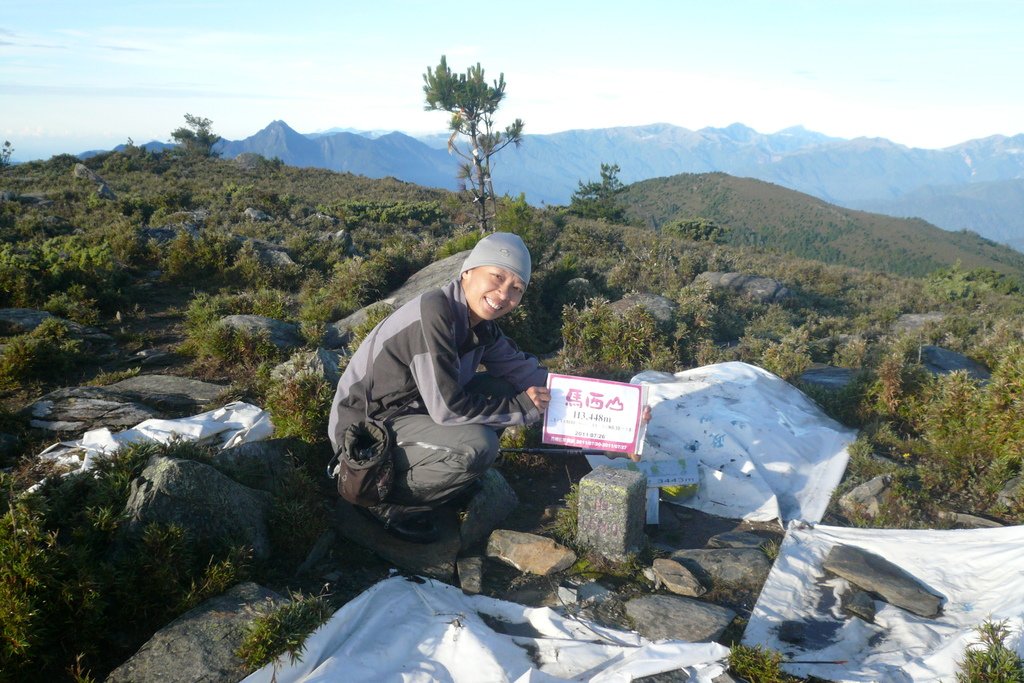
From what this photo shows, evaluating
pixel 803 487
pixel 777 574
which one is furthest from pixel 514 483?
pixel 803 487

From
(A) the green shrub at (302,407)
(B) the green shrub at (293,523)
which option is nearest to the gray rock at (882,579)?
(B) the green shrub at (293,523)

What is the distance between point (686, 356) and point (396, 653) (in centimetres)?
528

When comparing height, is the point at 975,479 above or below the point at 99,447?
below

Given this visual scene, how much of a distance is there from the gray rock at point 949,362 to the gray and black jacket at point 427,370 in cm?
592

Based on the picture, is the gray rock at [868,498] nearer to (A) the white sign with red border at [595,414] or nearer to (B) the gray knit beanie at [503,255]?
(A) the white sign with red border at [595,414]

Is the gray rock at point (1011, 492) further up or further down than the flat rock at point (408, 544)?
further up

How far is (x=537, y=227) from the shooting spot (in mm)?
10312

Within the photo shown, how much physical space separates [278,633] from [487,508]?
168 cm

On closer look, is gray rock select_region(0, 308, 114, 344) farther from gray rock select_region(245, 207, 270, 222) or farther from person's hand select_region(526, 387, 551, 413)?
gray rock select_region(245, 207, 270, 222)

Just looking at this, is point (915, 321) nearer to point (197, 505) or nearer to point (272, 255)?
point (272, 255)

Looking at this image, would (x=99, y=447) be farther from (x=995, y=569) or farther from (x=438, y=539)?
(x=995, y=569)

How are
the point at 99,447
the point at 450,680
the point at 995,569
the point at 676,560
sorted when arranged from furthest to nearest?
1. the point at 99,447
2. the point at 676,560
3. the point at 995,569
4. the point at 450,680

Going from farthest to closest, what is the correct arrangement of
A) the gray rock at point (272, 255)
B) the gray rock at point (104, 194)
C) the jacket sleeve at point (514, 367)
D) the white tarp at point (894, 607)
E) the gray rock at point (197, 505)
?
the gray rock at point (104, 194)
the gray rock at point (272, 255)
the jacket sleeve at point (514, 367)
the gray rock at point (197, 505)
the white tarp at point (894, 607)

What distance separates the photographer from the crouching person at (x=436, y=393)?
3.41m
